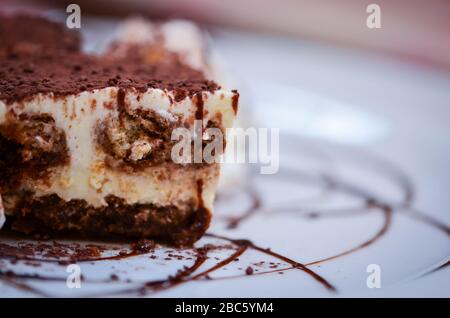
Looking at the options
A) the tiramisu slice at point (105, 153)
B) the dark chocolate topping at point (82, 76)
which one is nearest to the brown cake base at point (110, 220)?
the tiramisu slice at point (105, 153)

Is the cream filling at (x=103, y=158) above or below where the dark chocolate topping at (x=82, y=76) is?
below

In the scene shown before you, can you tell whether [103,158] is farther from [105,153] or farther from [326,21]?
[326,21]

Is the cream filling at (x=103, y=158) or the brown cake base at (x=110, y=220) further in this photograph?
the brown cake base at (x=110, y=220)

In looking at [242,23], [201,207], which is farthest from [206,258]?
[242,23]

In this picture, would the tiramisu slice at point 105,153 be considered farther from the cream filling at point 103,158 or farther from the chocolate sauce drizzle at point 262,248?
the chocolate sauce drizzle at point 262,248

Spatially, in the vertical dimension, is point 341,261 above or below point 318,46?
below

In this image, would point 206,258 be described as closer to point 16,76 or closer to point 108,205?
point 108,205
